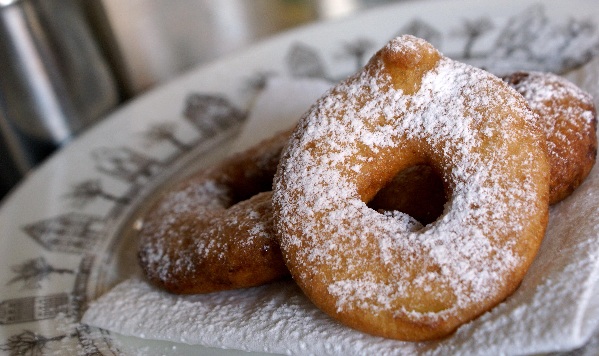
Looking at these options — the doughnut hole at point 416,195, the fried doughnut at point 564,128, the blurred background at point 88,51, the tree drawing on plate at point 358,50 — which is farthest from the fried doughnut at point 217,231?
the blurred background at point 88,51

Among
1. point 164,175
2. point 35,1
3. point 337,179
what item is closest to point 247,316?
point 337,179

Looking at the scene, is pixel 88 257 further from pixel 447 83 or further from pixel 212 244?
pixel 447 83

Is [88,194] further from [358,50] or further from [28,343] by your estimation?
[358,50]

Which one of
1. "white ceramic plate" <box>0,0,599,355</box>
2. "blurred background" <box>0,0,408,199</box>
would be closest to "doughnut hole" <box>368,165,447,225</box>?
"white ceramic plate" <box>0,0,599,355</box>

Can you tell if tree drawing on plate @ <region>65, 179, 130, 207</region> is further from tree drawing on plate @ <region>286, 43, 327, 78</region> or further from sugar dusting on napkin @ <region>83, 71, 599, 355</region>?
tree drawing on plate @ <region>286, 43, 327, 78</region>

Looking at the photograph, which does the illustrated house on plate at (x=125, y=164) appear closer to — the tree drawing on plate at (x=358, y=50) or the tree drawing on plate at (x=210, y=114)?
the tree drawing on plate at (x=210, y=114)
